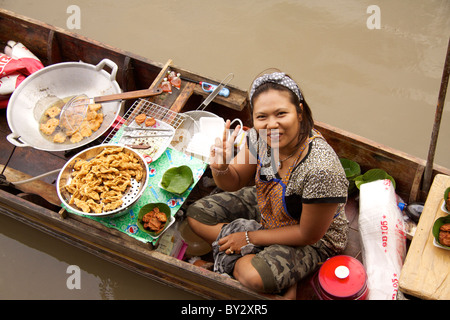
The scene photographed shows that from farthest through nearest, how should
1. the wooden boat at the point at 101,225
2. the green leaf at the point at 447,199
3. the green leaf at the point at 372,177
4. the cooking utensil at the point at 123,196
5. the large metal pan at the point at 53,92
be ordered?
the large metal pan at the point at 53,92, the green leaf at the point at 372,177, the wooden boat at the point at 101,225, the cooking utensil at the point at 123,196, the green leaf at the point at 447,199

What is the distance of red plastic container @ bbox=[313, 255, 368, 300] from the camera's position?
2389 millimetres

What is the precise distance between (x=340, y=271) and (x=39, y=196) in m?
2.23

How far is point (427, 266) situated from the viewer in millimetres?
2115

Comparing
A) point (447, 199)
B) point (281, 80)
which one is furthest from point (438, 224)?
point (281, 80)

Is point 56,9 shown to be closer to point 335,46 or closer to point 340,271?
point 335,46

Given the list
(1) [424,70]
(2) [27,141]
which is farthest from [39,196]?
(1) [424,70]

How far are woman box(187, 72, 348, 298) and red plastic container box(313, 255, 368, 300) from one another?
0.12m

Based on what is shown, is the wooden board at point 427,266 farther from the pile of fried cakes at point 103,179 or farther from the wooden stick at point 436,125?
the pile of fried cakes at point 103,179

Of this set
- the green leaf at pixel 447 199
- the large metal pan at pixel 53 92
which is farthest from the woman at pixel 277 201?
the large metal pan at pixel 53 92

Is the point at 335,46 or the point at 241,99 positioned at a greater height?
the point at 335,46

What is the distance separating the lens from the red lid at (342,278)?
2.39 meters

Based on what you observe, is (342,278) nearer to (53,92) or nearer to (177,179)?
(177,179)

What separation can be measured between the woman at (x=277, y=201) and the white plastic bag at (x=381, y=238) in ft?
0.74

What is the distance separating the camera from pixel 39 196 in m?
3.08
